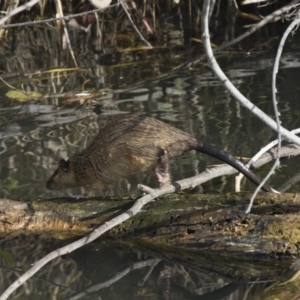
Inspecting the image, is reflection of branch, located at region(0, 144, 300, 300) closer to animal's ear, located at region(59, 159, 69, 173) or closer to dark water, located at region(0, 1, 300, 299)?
dark water, located at region(0, 1, 300, 299)

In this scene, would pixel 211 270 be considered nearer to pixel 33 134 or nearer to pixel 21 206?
pixel 21 206

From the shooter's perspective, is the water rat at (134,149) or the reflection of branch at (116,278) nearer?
the reflection of branch at (116,278)

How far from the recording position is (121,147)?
5410 millimetres

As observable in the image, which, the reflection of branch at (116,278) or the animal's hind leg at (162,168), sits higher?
the animal's hind leg at (162,168)

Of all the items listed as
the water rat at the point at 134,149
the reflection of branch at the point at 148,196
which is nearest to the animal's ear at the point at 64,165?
the water rat at the point at 134,149

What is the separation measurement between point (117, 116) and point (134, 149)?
73.5 inches

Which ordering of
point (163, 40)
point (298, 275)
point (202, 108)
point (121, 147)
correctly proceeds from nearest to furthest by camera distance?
point (298, 275), point (121, 147), point (202, 108), point (163, 40)

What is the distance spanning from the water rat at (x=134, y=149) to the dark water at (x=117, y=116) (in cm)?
22

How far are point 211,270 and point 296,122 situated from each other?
2.59 m

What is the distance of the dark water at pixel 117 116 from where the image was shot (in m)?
4.43

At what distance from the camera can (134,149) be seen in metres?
5.36

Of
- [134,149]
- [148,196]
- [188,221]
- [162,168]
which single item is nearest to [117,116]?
[134,149]

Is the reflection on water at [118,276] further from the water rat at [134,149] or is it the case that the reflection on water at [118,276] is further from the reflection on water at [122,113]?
the reflection on water at [122,113]

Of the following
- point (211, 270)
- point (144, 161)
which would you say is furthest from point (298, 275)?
point (144, 161)
